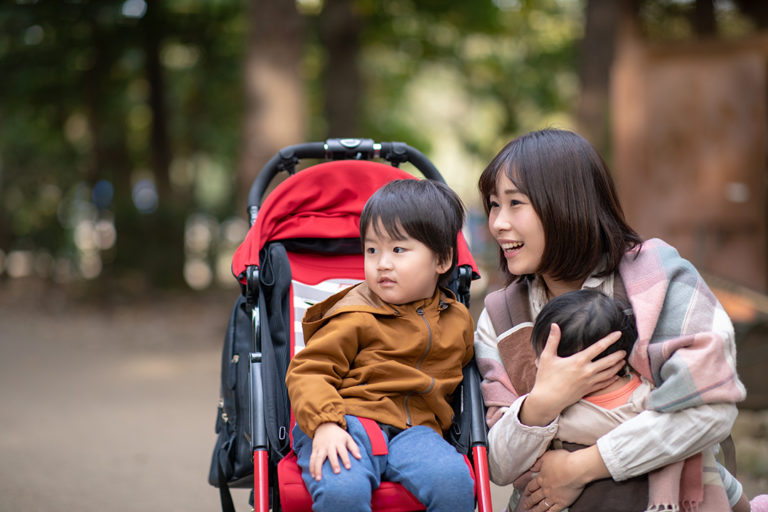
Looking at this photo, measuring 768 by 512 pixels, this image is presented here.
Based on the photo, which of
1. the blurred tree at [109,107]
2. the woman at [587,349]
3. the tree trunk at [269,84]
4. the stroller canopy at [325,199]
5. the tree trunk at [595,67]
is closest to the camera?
A: the woman at [587,349]

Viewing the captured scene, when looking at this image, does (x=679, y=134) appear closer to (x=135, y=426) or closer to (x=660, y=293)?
(x=135, y=426)

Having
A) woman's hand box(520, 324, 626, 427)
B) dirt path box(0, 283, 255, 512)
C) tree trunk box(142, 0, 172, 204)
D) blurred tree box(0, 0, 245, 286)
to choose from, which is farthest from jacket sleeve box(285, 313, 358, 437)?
tree trunk box(142, 0, 172, 204)

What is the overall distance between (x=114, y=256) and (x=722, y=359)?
1253 centimetres

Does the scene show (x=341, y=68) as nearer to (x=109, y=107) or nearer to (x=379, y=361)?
(x=109, y=107)

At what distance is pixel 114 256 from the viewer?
539 inches

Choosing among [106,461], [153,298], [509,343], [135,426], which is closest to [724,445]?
[509,343]

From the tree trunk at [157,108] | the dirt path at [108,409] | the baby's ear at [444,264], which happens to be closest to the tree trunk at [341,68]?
the dirt path at [108,409]

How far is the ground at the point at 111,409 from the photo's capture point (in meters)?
4.86

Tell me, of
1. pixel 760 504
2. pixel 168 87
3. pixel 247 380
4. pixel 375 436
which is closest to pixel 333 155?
pixel 247 380

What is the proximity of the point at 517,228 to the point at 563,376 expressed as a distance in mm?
487

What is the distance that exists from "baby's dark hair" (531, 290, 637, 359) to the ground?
240 cm

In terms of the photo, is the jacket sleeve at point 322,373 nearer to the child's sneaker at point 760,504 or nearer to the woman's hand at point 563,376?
the woman's hand at point 563,376

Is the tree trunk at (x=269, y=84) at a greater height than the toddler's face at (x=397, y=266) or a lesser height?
greater

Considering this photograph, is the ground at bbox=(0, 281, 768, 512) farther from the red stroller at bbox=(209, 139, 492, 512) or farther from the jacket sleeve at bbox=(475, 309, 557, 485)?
the jacket sleeve at bbox=(475, 309, 557, 485)
